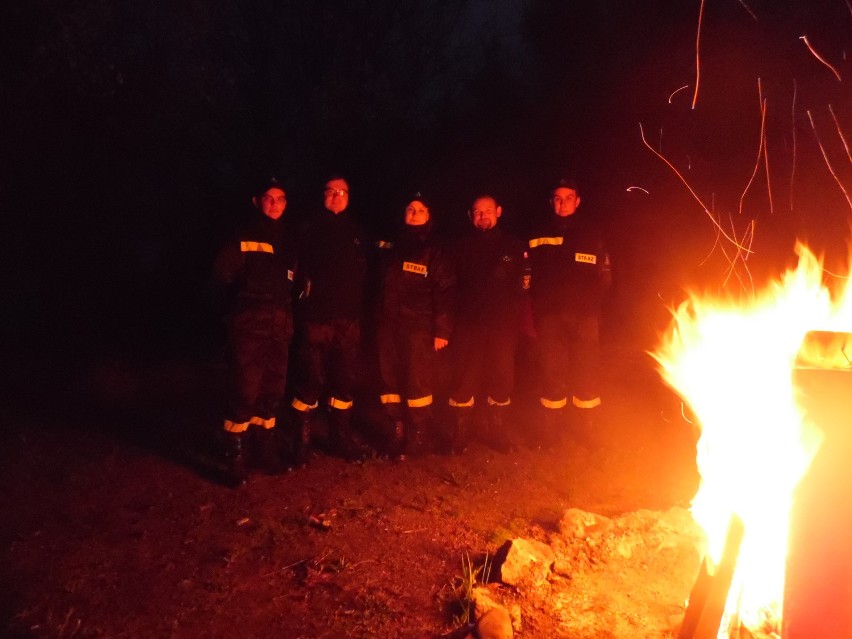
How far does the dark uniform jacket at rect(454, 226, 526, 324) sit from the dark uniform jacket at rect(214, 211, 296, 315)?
5.99 feet

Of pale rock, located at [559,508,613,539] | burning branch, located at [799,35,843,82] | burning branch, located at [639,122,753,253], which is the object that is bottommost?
pale rock, located at [559,508,613,539]

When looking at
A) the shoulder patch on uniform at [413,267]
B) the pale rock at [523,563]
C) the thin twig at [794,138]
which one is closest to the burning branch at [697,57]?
the thin twig at [794,138]

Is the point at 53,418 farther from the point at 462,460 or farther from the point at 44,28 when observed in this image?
the point at 44,28

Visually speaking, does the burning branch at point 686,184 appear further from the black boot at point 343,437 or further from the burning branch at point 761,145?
the black boot at point 343,437

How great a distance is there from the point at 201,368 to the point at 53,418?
256 centimetres

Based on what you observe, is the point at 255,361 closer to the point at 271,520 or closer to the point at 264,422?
the point at 264,422

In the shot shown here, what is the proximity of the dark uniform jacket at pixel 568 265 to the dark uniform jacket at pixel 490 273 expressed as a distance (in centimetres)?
29

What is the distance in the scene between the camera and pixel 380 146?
1077 cm

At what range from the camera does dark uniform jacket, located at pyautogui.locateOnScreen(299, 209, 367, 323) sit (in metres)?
5.99

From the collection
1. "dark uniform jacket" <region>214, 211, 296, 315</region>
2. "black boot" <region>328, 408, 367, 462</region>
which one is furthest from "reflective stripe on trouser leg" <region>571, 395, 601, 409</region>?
"dark uniform jacket" <region>214, 211, 296, 315</region>

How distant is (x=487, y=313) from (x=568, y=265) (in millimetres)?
993

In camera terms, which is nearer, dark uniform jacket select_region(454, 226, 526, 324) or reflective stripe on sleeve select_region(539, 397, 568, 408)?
dark uniform jacket select_region(454, 226, 526, 324)

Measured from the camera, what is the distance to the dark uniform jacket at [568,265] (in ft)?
21.8

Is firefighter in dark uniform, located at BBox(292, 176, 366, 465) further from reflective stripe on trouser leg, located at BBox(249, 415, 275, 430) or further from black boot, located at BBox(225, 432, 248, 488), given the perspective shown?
black boot, located at BBox(225, 432, 248, 488)
